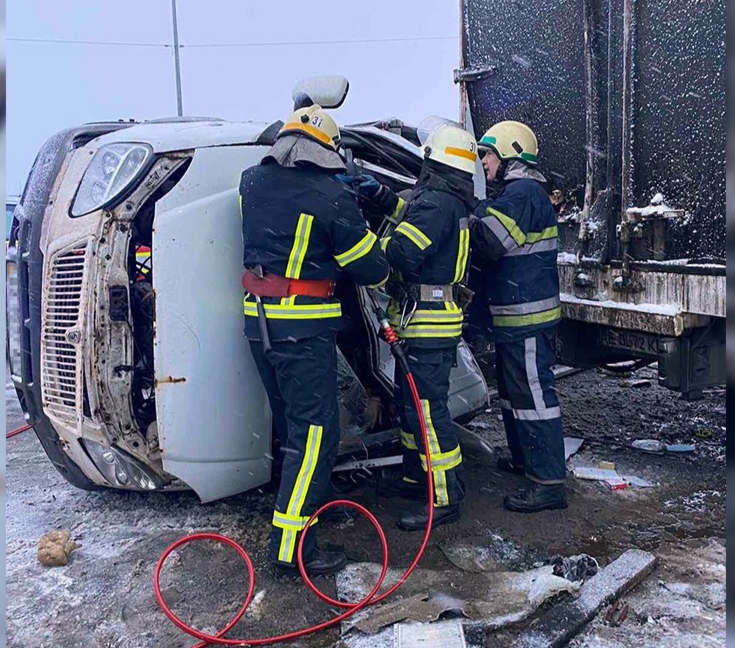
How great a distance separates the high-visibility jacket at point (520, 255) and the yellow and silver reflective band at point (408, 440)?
2.17 feet

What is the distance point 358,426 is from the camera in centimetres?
345

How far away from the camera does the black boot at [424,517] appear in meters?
3.20

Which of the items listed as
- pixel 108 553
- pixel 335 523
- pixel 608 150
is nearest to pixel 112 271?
pixel 108 553

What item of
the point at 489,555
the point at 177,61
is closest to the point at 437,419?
the point at 489,555

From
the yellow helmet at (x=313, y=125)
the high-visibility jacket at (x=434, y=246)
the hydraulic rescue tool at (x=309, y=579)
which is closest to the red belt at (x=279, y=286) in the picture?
the hydraulic rescue tool at (x=309, y=579)

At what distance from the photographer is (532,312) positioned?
137 inches

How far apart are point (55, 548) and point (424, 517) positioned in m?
1.56

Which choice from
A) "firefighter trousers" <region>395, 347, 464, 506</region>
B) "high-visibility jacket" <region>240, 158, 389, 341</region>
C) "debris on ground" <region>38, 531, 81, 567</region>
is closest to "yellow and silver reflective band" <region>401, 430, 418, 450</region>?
"firefighter trousers" <region>395, 347, 464, 506</region>

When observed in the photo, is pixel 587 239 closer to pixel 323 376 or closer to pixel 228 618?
pixel 323 376

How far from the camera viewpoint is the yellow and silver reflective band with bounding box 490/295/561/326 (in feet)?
11.4

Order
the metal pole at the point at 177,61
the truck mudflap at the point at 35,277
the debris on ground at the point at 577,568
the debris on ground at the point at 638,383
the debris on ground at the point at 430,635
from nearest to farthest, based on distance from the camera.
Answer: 1. the debris on ground at the point at 430,635
2. the debris on ground at the point at 577,568
3. the truck mudflap at the point at 35,277
4. the debris on ground at the point at 638,383
5. the metal pole at the point at 177,61

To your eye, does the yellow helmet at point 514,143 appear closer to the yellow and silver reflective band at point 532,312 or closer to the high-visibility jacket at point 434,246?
the high-visibility jacket at point 434,246

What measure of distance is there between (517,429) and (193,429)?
164 centimetres

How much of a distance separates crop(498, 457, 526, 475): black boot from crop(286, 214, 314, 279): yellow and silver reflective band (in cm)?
181
